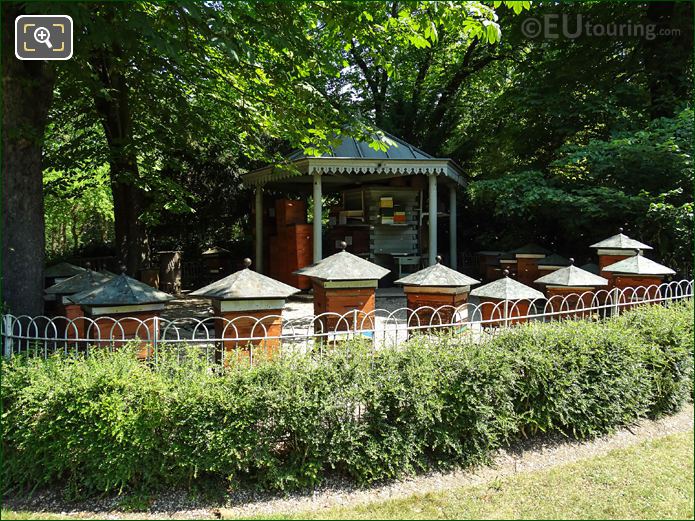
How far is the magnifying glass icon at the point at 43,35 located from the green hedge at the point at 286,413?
357 cm

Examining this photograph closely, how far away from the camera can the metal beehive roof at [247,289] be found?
489 centimetres

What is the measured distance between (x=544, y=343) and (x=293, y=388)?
251 cm

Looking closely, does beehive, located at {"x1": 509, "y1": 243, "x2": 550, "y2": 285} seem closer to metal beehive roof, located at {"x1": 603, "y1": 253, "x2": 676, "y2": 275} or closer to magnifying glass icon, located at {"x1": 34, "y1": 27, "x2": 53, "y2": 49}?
metal beehive roof, located at {"x1": 603, "y1": 253, "x2": 676, "y2": 275}

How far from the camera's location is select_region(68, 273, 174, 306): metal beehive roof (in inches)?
195

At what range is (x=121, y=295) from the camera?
199 inches

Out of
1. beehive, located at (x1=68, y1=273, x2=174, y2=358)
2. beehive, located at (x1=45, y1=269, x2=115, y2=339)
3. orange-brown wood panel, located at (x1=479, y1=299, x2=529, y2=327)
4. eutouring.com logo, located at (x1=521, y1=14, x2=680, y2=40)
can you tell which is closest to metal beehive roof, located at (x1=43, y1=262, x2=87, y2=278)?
beehive, located at (x1=45, y1=269, x2=115, y2=339)

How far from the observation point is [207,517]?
11.5 ft

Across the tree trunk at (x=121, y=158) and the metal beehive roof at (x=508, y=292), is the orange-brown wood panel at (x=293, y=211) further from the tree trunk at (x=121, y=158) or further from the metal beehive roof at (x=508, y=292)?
the metal beehive roof at (x=508, y=292)

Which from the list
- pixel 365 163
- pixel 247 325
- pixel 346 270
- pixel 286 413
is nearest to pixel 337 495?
pixel 286 413

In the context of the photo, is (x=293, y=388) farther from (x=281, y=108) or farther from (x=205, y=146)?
(x=205, y=146)

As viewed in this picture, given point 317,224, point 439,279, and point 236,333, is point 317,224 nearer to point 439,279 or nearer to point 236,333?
point 439,279

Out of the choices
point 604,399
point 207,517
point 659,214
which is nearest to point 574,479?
point 604,399

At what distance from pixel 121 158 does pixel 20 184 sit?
14.7 ft

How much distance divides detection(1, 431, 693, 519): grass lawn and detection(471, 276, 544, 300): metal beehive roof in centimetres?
212
